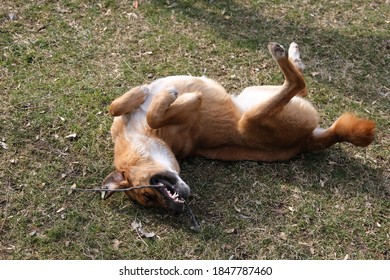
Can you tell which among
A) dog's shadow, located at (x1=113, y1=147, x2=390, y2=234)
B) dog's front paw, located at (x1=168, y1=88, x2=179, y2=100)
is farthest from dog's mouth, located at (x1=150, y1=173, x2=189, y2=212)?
dog's front paw, located at (x1=168, y1=88, x2=179, y2=100)

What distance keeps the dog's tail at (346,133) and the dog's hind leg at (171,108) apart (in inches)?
52.9

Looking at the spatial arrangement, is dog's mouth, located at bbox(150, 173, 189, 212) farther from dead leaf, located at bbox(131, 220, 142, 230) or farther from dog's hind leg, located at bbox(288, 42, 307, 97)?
dog's hind leg, located at bbox(288, 42, 307, 97)

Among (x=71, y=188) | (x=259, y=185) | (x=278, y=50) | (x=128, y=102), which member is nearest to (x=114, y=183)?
(x=71, y=188)

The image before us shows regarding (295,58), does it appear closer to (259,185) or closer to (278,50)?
(278,50)

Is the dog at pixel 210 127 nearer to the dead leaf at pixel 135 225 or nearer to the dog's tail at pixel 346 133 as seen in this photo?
the dog's tail at pixel 346 133

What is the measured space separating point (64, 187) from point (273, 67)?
126 inches

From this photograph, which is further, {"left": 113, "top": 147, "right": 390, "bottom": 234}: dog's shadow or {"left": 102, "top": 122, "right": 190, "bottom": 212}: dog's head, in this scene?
{"left": 113, "top": 147, "right": 390, "bottom": 234}: dog's shadow

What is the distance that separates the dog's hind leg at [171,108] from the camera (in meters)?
5.42

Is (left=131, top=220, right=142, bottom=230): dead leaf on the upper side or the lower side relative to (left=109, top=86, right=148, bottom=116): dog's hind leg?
lower

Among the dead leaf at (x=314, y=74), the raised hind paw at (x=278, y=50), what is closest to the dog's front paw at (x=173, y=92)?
the raised hind paw at (x=278, y=50)

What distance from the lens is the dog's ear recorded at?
5.34 m

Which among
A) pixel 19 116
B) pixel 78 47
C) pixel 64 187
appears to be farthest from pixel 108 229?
pixel 78 47

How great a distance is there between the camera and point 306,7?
818cm

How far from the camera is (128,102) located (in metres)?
5.70
